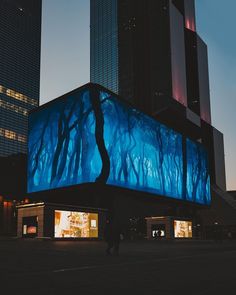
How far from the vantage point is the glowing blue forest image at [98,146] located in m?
53.7

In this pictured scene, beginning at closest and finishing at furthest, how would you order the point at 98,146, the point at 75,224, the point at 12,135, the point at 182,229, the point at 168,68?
the point at 75,224, the point at 98,146, the point at 182,229, the point at 168,68, the point at 12,135

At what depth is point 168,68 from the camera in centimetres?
10994

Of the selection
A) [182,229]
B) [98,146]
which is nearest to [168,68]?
[182,229]

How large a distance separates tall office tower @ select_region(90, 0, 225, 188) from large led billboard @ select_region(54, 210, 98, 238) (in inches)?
2432

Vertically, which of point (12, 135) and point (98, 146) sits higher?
point (12, 135)

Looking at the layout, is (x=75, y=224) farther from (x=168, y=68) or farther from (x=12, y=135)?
(x=12, y=135)

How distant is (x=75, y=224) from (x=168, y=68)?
73595mm

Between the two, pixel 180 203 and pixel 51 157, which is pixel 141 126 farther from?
pixel 180 203

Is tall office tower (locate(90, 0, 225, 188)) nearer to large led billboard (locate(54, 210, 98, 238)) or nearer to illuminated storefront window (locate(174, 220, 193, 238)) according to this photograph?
illuminated storefront window (locate(174, 220, 193, 238))

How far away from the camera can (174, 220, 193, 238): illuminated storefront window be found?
62034 millimetres

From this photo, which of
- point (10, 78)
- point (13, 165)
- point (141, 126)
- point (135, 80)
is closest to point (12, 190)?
point (13, 165)

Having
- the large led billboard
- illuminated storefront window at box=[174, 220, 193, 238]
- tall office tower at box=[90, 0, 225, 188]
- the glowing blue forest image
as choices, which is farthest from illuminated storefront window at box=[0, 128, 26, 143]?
the large led billboard

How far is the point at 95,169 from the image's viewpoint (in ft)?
173

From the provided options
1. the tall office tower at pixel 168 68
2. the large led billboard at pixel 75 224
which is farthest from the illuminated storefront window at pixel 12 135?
the large led billboard at pixel 75 224
